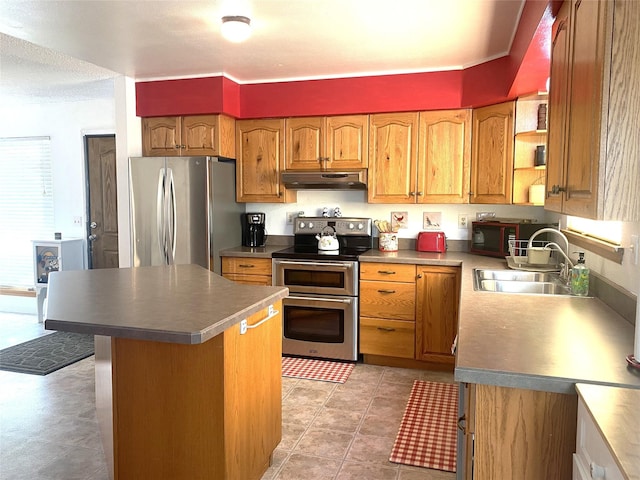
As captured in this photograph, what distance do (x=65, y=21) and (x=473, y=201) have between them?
10.1ft

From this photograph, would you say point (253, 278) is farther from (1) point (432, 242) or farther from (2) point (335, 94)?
(2) point (335, 94)

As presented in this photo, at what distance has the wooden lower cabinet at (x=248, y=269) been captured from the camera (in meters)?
4.26

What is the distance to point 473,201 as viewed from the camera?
13.1 feet

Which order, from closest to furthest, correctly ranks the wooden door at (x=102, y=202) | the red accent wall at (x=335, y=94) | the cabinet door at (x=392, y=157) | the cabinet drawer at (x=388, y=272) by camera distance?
the red accent wall at (x=335, y=94) → the cabinet drawer at (x=388, y=272) → the cabinet door at (x=392, y=157) → the wooden door at (x=102, y=202)

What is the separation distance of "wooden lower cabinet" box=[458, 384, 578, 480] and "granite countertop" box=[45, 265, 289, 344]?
929 mm

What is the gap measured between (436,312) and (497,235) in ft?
2.50

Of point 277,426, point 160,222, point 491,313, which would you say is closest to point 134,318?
point 277,426

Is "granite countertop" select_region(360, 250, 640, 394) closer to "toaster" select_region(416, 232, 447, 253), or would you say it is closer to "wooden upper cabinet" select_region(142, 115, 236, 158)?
"toaster" select_region(416, 232, 447, 253)

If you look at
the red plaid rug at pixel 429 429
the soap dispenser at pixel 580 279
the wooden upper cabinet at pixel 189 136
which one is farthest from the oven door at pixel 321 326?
the soap dispenser at pixel 580 279

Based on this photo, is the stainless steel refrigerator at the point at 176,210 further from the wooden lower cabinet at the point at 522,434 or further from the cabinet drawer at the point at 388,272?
the wooden lower cabinet at the point at 522,434

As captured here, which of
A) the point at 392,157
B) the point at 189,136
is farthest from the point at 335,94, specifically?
the point at 189,136

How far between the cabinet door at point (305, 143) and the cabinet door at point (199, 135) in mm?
640

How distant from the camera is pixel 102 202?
557 cm

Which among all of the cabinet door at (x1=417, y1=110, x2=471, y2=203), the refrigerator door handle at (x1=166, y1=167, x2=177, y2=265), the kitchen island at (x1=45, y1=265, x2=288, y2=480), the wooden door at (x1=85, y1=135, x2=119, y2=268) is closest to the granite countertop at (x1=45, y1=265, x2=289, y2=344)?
the kitchen island at (x1=45, y1=265, x2=288, y2=480)
